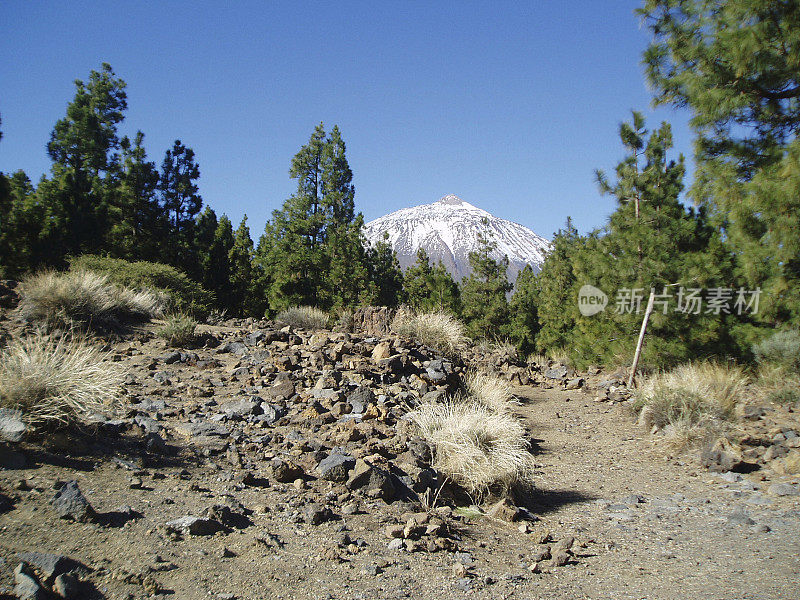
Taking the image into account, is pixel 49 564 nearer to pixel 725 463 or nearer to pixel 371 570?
pixel 371 570

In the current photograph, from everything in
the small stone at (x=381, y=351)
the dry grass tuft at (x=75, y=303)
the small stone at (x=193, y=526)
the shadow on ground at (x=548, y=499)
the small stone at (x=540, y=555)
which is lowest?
the shadow on ground at (x=548, y=499)

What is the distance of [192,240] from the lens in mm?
24391

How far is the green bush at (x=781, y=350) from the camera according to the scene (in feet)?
34.1

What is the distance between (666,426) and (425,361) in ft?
14.5

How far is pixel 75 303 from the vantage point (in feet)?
28.6

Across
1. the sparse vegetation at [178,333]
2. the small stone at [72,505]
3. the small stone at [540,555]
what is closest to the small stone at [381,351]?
the sparse vegetation at [178,333]

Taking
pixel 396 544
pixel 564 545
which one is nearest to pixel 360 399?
pixel 396 544

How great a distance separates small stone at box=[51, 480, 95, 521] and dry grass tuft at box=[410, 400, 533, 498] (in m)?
3.38

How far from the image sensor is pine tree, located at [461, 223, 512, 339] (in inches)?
862

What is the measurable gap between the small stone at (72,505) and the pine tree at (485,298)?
63.1 ft

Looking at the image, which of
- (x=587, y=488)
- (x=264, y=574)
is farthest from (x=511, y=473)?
(x=264, y=574)

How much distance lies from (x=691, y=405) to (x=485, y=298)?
13869 millimetres

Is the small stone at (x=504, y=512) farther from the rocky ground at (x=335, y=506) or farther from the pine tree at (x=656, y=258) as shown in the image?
the pine tree at (x=656, y=258)

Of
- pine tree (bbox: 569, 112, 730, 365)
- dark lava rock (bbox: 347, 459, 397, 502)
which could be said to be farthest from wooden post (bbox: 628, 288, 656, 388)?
dark lava rock (bbox: 347, 459, 397, 502)
